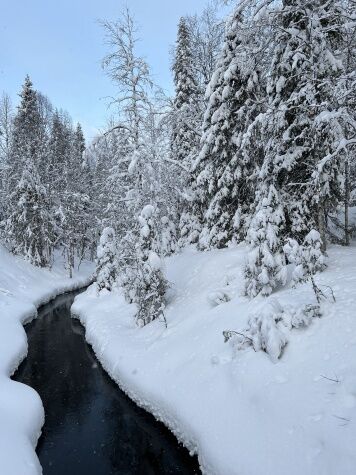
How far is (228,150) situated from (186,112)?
251 inches

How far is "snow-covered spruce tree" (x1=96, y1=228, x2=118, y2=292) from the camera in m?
25.1

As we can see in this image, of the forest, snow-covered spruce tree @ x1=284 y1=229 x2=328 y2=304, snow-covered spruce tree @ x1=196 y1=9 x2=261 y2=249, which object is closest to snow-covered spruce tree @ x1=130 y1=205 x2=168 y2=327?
the forest

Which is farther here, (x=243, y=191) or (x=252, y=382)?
(x=243, y=191)

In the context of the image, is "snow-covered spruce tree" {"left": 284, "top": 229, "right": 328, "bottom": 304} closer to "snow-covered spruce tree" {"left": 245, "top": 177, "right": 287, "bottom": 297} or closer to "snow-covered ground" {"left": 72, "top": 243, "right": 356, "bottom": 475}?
"snow-covered ground" {"left": 72, "top": 243, "right": 356, "bottom": 475}

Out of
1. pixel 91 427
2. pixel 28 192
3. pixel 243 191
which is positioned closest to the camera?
pixel 91 427

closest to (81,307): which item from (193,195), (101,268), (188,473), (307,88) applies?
(101,268)

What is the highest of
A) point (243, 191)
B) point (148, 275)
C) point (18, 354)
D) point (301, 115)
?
point (301, 115)

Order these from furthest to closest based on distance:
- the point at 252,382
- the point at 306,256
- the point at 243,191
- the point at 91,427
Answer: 1. the point at 243,191
2. the point at 91,427
3. the point at 306,256
4. the point at 252,382

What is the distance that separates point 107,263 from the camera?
25469 millimetres

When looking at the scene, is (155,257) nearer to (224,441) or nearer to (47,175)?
(224,441)

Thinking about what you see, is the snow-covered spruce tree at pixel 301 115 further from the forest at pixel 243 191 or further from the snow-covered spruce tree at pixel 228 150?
the snow-covered spruce tree at pixel 228 150

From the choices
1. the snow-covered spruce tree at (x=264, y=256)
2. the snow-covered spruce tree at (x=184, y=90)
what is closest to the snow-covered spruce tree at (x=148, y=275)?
the snow-covered spruce tree at (x=264, y=256)

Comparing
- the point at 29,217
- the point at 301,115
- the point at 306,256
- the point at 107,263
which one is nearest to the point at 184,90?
the point at 107,263

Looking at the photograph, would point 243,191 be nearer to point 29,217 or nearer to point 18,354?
point 18,354
